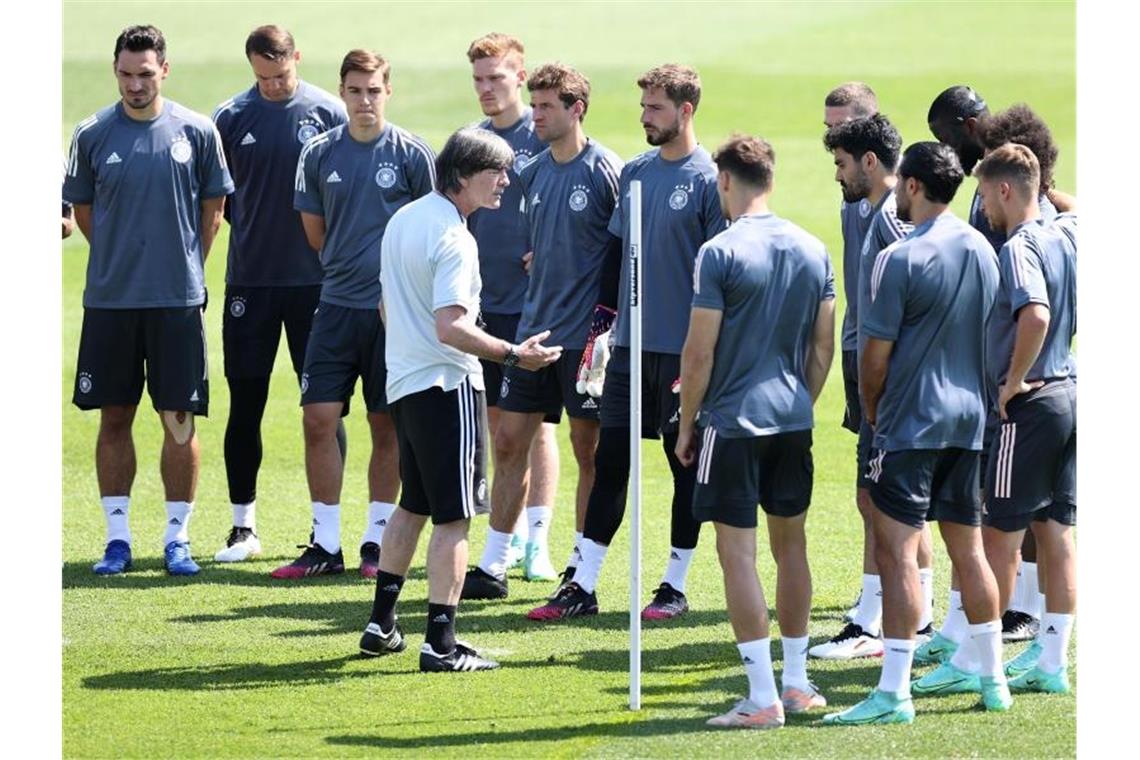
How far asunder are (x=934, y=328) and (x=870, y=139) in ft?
4.34

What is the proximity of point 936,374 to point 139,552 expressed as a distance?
5.22 metres

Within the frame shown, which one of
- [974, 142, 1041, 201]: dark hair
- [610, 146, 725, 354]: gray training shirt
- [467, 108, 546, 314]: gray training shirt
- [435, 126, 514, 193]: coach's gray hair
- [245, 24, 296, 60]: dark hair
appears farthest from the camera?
[245, 24, 296, 60]: dark hair

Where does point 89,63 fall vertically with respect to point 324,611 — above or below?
above

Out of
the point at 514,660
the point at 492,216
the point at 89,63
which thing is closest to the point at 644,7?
the point at 89,63

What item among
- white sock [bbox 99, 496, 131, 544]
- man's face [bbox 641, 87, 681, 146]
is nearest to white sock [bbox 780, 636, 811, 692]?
man's face [bbox 641, 87, 681, 146]

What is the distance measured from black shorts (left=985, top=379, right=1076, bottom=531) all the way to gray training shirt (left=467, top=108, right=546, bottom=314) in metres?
3.31

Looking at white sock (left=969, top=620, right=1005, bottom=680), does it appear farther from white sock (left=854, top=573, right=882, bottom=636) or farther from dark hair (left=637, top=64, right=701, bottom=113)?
dark hair (left=637, top=64, right=701, bottom=113)

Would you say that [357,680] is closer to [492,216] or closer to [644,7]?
[492,216]

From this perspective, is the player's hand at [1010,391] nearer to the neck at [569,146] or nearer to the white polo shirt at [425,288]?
the white polo shirt at [425,288]

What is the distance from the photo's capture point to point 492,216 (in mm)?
10328

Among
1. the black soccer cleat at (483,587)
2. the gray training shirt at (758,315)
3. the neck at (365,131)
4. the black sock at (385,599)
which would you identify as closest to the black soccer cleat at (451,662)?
the black sock at (385,599)

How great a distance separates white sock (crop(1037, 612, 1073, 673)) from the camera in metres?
7.78

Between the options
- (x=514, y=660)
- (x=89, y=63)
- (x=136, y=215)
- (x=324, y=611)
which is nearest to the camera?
(x=514, y=660)

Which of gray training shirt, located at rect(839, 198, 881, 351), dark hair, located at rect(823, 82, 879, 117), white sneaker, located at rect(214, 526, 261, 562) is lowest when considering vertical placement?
white sneaker, located at rect(214, 526, 261, 562)
